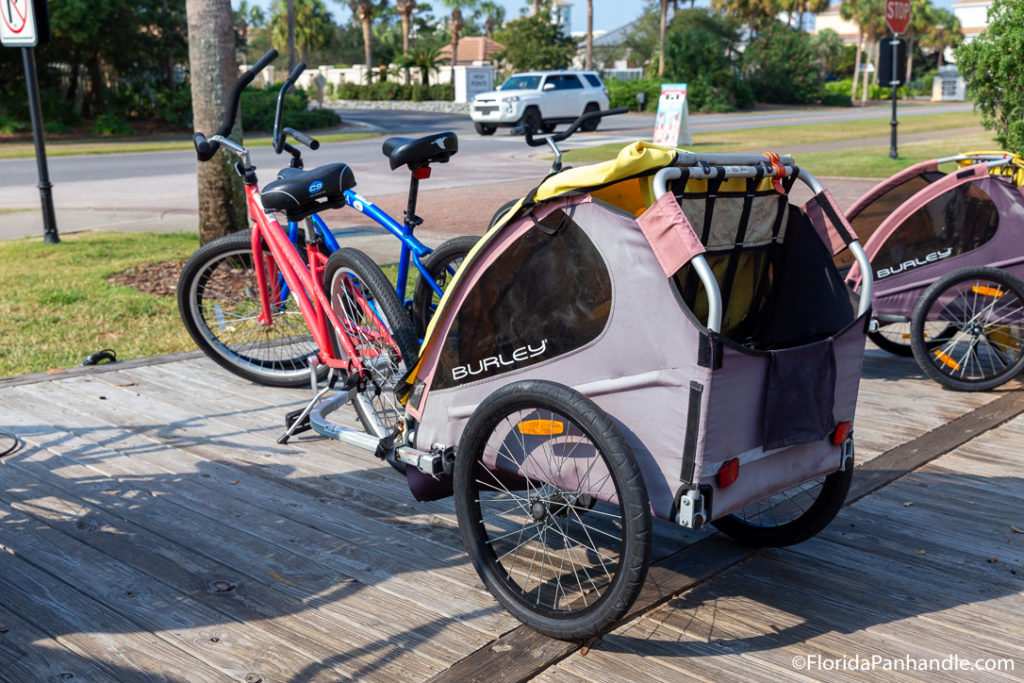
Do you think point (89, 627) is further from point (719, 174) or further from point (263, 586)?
point (719, 174)

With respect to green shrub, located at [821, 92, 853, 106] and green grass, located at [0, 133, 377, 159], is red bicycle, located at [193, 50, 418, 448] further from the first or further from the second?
green shrub, located at [821, 92, 853, 106]

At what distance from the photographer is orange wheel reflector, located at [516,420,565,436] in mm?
3020

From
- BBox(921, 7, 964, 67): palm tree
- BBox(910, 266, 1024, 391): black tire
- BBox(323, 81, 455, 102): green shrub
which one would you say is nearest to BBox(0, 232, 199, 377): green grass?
BBox(910, 266, 1024, 391): black tire

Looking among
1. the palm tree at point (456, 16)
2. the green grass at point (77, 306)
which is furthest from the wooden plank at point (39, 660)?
the palm tree at point (456, 16)

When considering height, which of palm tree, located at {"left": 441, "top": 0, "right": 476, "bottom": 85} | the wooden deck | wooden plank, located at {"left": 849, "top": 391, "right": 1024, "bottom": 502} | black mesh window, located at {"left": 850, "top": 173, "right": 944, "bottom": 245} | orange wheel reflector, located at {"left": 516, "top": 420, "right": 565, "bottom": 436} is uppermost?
palm tree, located at {"left": 441, "top": 0, "right": 476, "bottom": 85}

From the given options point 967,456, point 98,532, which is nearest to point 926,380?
point 967,456

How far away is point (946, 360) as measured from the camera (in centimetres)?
558

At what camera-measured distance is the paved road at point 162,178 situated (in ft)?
43.5

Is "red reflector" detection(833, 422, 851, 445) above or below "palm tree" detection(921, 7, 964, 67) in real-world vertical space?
below

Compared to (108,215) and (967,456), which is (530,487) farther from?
(108,215)

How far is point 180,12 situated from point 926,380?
34.1m

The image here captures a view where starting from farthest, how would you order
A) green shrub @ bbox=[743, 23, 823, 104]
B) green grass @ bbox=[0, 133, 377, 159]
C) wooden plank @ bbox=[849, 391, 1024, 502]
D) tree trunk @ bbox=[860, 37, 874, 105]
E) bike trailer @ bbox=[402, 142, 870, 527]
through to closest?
tree trunk @ bbox=[860, 37, 874, 105], green shrub @ bbox=[743, 23, 823, 104], green grass @ bbox=[0, 133, 377, 159], wooden plank @ bbox=[849, 391, 1024, 502], bike trailer @ bbox=[402, 142, 870, 527]

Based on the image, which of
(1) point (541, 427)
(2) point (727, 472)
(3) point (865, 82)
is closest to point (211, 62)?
(1) point (541, 427)

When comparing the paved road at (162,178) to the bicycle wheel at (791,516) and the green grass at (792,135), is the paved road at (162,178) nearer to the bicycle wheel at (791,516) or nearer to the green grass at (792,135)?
the green grass at (792,135)
